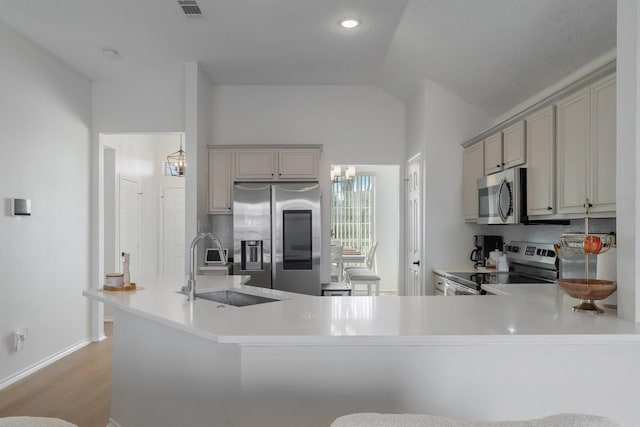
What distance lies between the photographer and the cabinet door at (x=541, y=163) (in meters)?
2.88

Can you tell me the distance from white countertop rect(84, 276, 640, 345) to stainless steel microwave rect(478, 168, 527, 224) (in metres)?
0.94

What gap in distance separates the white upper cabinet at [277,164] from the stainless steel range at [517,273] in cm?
190

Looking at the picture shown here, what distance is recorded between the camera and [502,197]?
11.3 feet

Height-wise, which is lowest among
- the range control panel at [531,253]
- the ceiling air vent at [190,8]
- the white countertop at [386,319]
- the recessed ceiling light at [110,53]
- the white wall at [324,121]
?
the white countertop at [386,319]

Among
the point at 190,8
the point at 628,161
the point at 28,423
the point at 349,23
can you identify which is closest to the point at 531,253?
the point at 628,161

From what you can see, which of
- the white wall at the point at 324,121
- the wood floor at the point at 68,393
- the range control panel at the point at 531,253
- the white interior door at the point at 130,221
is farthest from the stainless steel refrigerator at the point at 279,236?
the white interior door at the point at 130,221

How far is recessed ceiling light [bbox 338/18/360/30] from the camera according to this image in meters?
3.58

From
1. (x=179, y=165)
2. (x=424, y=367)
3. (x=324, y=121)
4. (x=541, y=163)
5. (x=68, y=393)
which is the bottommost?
(x=68, y=393)

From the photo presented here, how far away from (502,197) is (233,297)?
2.17 meters

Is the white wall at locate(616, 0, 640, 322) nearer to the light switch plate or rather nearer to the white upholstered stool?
the white upholstered stool

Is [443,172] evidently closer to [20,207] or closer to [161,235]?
[20,207]

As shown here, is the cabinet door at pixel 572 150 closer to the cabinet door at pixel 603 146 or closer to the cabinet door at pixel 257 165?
the cabinet door at pixel 603 146

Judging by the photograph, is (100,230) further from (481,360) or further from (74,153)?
(481,360)

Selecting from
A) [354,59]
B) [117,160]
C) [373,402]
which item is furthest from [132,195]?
[373,402]
